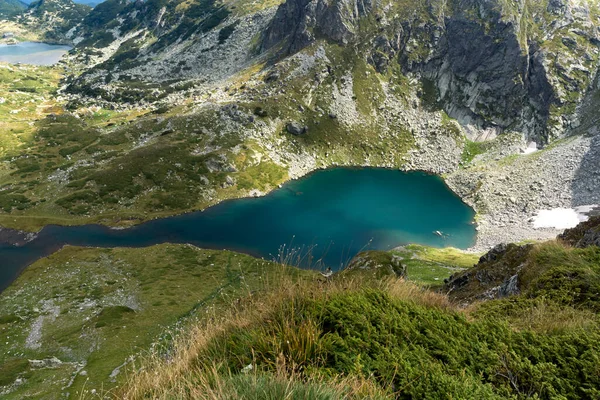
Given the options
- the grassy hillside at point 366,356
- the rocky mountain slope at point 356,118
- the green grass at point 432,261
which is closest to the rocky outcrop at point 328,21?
the rocky mountain slope at point 356,118

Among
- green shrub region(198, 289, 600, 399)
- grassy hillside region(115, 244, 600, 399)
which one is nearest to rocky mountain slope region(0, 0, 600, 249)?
grassy hillside region(115, 244, 600, 399)

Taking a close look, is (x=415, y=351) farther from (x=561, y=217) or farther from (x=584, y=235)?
(x=561, y=217)

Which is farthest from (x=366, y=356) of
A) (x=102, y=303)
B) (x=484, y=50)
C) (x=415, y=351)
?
(x=484, y=50)

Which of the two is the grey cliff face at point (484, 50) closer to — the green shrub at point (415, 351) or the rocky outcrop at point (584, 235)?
the rocky outcrop at point (584, 235)

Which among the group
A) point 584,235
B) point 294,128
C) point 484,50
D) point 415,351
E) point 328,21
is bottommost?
point 294,128

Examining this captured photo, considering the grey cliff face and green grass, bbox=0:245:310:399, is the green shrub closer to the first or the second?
green grass, bbox=0:245:310:399

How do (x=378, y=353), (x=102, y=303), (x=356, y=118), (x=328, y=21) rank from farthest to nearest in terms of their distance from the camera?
(x=328, y=21)
(x=356, y=118)
(x=102, y=303)
(x=378, y=353)

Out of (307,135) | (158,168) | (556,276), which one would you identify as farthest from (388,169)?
(556,276)
